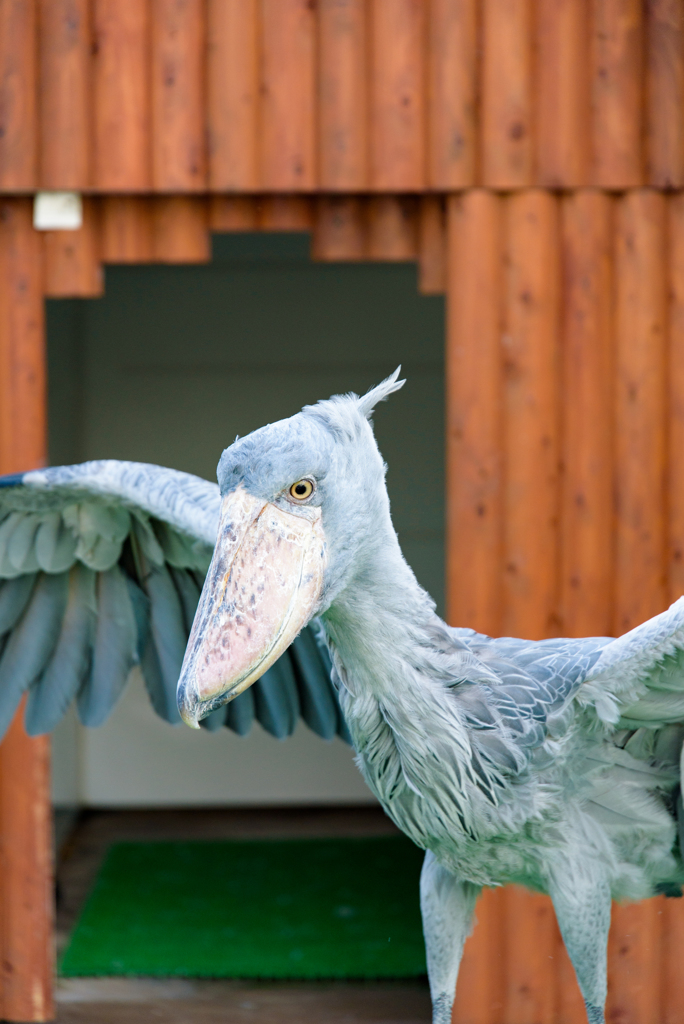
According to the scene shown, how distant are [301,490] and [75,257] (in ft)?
6.90

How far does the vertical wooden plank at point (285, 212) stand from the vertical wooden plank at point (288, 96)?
77 millimetres

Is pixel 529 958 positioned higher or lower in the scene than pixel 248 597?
lower

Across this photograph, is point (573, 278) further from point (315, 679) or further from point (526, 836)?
point (526, 836)

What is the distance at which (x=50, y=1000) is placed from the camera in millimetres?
3543

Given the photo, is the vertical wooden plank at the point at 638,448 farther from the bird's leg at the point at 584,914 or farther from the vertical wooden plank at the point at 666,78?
the bird's leg at the point at 584,914

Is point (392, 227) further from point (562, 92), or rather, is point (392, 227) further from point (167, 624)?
point (167, 624)

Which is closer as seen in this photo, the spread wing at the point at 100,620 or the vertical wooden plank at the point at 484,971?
the spread wing at the point at 100,620

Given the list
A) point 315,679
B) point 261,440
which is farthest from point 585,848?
point 261,440

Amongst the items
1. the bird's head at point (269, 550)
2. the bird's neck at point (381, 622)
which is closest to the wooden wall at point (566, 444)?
the bird's neck at point (381, 622)

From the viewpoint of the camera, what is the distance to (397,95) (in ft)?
10.7

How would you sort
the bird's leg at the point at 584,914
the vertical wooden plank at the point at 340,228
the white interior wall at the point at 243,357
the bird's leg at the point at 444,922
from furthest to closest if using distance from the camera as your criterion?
the white interior wall at the point at 243,357
the vertical wooden plank at the point at 340,228
the bird's leg at the point at 444,922
the bird's leg at the point at 584,914

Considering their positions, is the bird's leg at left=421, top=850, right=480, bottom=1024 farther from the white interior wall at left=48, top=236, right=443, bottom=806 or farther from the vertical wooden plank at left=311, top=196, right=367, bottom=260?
the white interior wall at left=48, top=236, right=443, bottom=806

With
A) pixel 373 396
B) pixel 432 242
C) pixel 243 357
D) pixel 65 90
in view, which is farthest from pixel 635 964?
pixel 243 357

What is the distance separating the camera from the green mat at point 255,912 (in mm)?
4059
